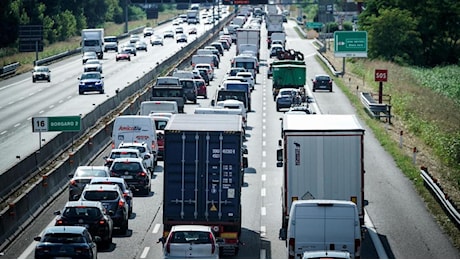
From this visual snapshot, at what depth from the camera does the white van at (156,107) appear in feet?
181

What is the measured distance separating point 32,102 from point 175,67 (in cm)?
1814

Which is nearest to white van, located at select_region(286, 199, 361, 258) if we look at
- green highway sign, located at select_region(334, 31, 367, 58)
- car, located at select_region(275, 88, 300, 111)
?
car, located at select_region(275, 88, 300, 111)

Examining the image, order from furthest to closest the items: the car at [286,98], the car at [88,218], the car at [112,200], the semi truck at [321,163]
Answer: the car at [286,98]
the car at [112,200]
the semi truck at [321,163]
the car at [88,218]

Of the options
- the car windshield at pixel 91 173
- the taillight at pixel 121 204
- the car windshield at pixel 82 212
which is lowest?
the car windshield at pixel 91 173

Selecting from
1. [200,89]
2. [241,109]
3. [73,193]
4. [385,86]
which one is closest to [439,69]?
[385,86]

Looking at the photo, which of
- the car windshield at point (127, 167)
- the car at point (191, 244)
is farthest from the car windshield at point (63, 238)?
the car windshield at point (127, 167)

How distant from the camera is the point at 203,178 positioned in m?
29.7

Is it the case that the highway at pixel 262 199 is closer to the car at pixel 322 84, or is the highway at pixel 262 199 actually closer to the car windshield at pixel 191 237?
the car at pixel 322 84

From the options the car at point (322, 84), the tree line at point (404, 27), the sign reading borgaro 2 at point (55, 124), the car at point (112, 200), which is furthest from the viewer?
the tree line at point (404, 27)

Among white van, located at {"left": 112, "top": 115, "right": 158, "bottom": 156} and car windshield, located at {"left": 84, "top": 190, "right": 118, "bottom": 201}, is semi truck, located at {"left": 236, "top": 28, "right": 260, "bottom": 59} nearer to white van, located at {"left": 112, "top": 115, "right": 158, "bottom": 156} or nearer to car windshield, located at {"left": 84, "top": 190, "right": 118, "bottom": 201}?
white van, located at {"left": 112, "top": 115, "right": 158, "bottom": 156}

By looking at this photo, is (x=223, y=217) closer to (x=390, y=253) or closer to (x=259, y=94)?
(x=390, y=253)

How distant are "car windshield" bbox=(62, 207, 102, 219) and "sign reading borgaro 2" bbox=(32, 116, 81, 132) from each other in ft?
54.1

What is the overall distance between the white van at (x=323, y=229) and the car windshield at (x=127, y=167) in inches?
540

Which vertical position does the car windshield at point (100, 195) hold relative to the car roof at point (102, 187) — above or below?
below
